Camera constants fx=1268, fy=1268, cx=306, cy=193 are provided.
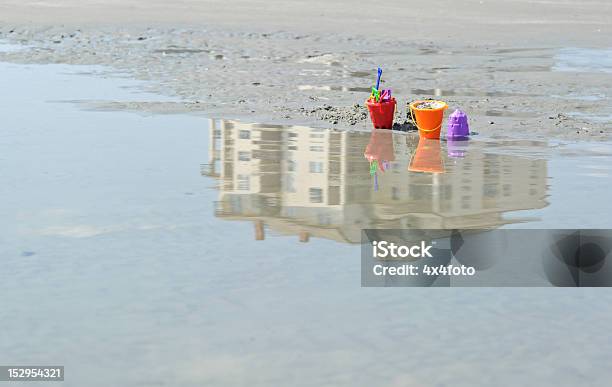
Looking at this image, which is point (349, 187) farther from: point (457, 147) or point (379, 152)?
point (457, 147)

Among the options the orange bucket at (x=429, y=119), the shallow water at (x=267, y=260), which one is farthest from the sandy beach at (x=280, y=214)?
the orange bucket at (x=429, y=119)

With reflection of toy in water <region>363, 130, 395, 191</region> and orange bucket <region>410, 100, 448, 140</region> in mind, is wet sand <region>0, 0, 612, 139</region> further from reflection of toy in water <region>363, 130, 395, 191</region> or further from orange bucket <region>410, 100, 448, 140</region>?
orange bucket <region>410, 100, 448, 140</region>

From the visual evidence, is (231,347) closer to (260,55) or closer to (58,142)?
(58,142)

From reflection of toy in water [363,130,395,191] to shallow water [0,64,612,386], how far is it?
0.06 metres

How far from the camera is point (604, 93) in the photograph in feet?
59.3

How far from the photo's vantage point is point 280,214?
9852 mm

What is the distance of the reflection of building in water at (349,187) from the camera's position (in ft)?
31.6

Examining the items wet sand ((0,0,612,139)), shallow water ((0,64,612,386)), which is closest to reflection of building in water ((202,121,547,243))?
shallow water ((0,64,612,386))

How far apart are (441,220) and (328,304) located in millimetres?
2331

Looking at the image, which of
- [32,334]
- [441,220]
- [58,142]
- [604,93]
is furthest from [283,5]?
[32,334]

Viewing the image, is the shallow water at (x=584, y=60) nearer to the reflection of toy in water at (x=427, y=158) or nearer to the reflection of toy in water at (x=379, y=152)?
the reflection of toy in water at (x=379, y=152)

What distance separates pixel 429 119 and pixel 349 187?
3152 millimetres

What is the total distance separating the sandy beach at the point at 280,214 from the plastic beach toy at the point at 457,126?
5.7 inches

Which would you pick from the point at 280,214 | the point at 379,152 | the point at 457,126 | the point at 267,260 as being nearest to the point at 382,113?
the point at 457,126
